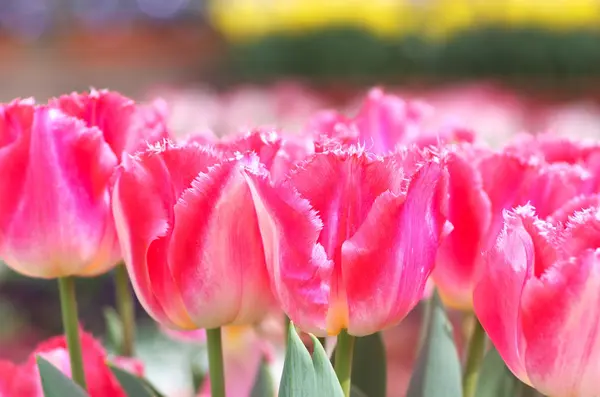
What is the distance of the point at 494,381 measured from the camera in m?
0.41

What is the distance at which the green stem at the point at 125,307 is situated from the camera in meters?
0.47

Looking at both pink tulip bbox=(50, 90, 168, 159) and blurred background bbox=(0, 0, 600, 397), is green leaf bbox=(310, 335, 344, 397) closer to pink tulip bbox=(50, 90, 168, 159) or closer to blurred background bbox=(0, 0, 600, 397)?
pink tulip bbox=(50, 90, 168, 159)

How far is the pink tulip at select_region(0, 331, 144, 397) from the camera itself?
0.39 m

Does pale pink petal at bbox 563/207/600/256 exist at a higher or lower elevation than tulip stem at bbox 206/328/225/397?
higher

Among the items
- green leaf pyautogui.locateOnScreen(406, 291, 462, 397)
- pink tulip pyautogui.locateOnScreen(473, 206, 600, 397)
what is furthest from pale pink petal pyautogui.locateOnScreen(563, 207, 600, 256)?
green leaf pyautogui.locateOnScreen(406, 291, 462, 397)

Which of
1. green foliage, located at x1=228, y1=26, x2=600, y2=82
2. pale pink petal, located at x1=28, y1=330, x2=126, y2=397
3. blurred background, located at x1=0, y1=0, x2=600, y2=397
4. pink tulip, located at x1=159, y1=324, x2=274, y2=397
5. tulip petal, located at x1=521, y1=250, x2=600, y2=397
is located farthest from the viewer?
green foliage, located at x1=228, y1=26, x2=600, y2=82

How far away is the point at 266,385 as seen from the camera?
17.3 inches

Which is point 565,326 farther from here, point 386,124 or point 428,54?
point 428,54

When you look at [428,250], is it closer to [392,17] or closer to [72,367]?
[72,367]

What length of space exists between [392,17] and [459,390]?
7.99 feet

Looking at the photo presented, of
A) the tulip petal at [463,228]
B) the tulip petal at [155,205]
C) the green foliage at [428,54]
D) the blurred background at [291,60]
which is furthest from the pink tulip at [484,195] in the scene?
the green foliage at [428,54]

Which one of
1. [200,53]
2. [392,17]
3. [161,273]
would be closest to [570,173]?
[161,273]

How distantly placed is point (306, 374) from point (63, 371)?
13 cm

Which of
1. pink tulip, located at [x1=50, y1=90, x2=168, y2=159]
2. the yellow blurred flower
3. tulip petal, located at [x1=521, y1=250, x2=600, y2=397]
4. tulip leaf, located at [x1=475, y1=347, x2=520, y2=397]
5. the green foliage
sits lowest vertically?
tulip leaf, located at [x1=475, y1=347, x2=520, y2=397]
